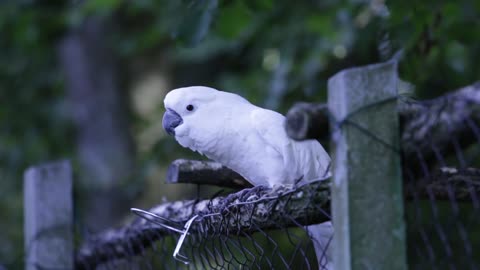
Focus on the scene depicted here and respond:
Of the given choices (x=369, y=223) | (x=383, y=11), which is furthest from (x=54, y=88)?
(x=369, y=223)

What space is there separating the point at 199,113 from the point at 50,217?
1192 mm

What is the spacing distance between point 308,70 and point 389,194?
8.45 ft

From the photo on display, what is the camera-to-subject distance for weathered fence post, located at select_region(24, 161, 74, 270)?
2.81m

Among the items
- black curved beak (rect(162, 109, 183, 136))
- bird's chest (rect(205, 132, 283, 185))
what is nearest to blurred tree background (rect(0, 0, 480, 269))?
black curved beak (rect(162, 109, 183, 136))

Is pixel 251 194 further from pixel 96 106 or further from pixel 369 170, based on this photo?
pixel 96 106

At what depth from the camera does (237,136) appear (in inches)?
78.2

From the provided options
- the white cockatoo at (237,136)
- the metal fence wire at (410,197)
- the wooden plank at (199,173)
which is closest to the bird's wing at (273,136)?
the white cockatoo at (237,136)

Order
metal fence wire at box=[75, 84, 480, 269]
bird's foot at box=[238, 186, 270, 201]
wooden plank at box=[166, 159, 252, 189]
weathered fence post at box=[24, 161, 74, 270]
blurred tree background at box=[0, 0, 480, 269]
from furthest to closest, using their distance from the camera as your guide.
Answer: blurred tree background at box=[0, 0, 480, 269] < weathered fence post at box=[24, 161, 74, 270] < wooden plank at box=[166, 159, 252, 189] < bird's foot at box=[238, 186, 270, 201] < metal fence wire at box=[75, 84, 480, 269]

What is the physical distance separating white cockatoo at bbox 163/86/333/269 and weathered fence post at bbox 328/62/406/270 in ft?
2.68

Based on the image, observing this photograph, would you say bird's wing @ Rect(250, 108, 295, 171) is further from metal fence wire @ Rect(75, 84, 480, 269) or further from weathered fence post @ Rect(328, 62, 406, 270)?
weathered fence post @ Rect(328, 62, 406, 270)

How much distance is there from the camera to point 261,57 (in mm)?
4863

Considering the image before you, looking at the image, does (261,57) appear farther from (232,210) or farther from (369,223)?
(369,223)

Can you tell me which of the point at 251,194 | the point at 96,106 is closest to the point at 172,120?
the point at 251,194

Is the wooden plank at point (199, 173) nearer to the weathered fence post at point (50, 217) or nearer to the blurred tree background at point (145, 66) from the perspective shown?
the blurred tree background at point (145, 66)
